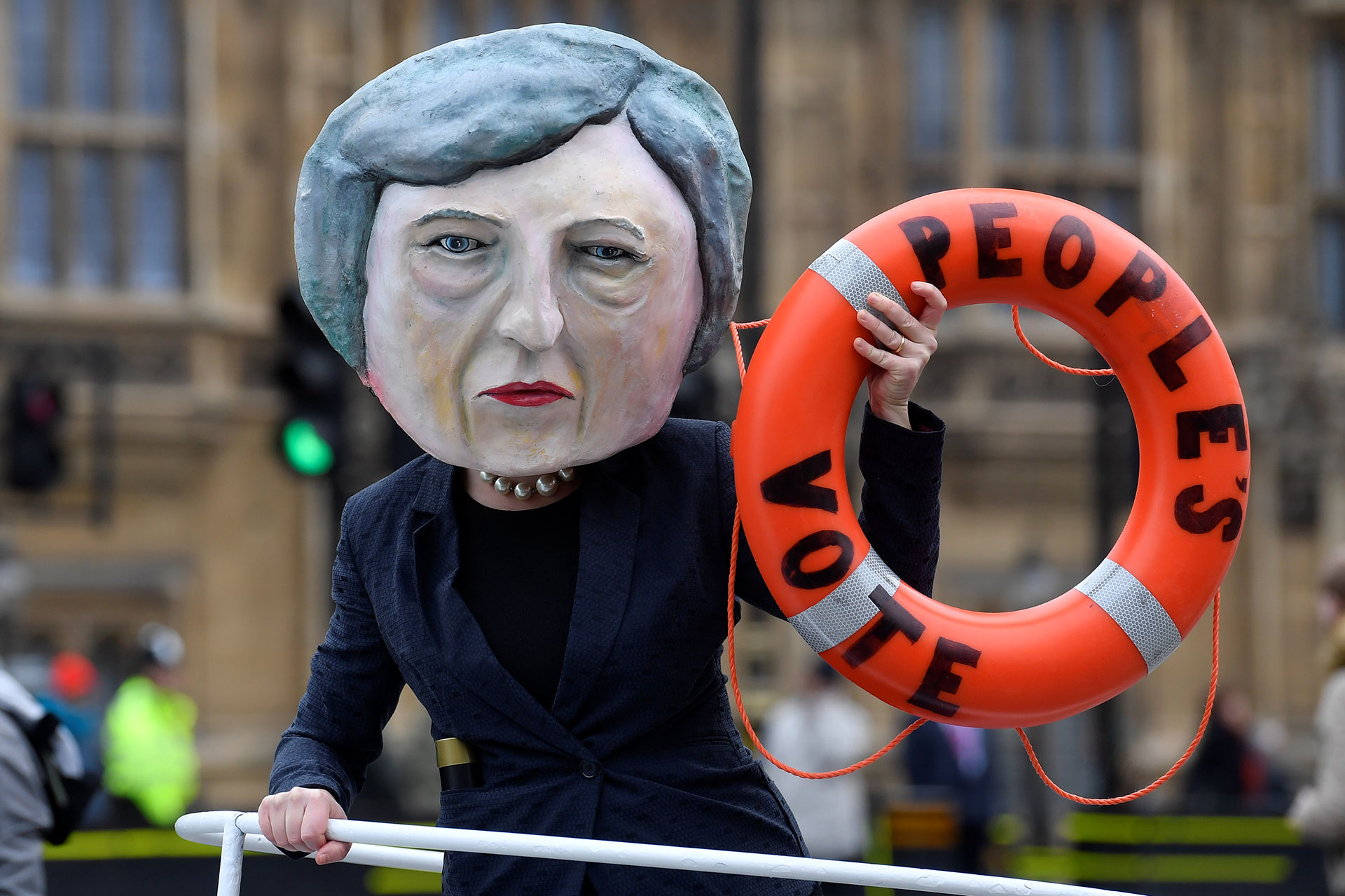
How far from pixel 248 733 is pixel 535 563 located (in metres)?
10.4

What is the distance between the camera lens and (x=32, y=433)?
10.9m

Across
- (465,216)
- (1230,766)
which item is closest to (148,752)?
(1230,766)

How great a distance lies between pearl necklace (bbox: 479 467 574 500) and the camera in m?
2.35

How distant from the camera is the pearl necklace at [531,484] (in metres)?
2.35

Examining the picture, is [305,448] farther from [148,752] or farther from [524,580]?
[524,580]

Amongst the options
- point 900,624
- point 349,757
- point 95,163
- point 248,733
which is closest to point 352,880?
point 349,757

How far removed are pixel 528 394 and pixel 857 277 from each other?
18.4 inches

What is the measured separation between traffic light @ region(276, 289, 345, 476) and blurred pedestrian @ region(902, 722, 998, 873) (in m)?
3.22

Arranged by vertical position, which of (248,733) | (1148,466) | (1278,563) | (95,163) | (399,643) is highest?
(95,163)

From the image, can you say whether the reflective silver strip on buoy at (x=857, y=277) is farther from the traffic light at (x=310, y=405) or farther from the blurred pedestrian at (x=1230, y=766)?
the blurred pedestrian at (x=1230, y=766)

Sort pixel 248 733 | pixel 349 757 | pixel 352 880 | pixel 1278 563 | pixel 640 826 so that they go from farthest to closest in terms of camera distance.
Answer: pixel 1278 563
pixel 248 733
pixel 352 880
pixel 349 757
pixel 640 826

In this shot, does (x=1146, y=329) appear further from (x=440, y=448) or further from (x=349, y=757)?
(x=349, y=757)

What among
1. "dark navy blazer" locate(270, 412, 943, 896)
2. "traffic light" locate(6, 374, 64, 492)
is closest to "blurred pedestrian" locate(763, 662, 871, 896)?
"dark navy blazer" locate(270, 412, 943, 896)

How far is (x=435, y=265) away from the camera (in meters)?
2.23
